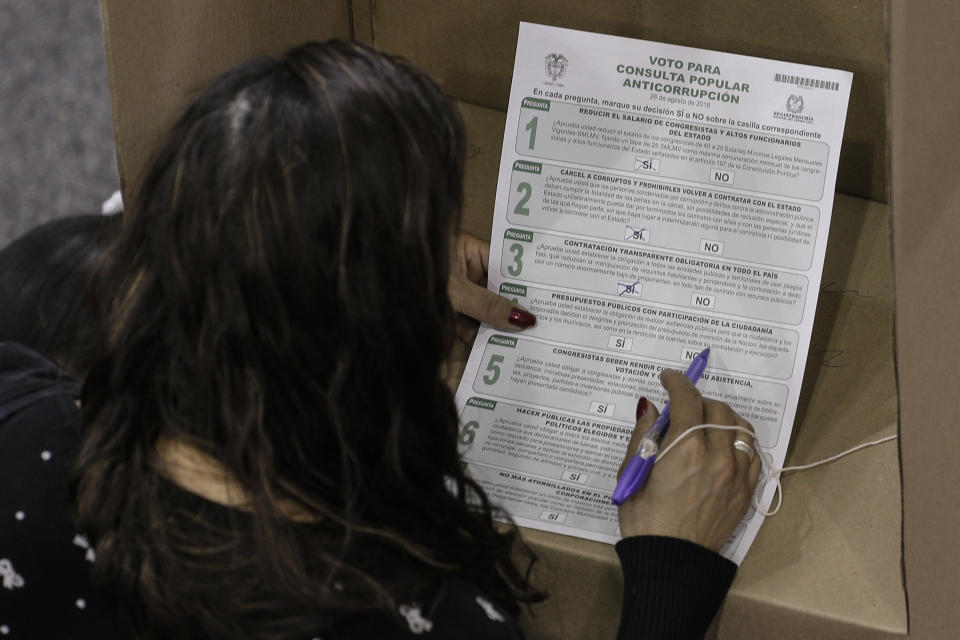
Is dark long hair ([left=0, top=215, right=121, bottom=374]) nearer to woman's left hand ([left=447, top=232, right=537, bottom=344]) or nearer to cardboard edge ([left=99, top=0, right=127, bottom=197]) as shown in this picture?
cardboard edge ([left=99, top=0, right=127, bottom=197])

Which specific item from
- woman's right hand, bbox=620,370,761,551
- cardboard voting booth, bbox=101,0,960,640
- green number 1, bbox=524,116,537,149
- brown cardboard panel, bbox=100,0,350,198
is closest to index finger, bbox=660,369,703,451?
woman's right hand, bbox=620,370,761,551

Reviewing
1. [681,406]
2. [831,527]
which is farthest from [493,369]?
Answer: [831,527]

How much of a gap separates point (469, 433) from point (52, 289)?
319mm

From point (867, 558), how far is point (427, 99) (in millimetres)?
435

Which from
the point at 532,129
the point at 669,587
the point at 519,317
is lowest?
the point at 669,587

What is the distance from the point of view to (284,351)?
0.42 m

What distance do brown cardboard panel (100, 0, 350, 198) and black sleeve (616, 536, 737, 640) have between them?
0.40 m

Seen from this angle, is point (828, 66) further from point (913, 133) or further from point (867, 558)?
point (867, 558)

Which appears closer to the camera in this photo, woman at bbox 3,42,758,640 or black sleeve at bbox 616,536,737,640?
woman at bbox 3,42,758,640

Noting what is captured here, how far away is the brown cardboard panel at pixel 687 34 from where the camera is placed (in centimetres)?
65

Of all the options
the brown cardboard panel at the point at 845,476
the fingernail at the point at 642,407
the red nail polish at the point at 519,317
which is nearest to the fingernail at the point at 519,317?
the red nail polish at the point at 519,317

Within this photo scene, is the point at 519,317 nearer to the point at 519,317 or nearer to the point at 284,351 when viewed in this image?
the point at 519,317

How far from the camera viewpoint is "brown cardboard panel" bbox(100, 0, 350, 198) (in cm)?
58

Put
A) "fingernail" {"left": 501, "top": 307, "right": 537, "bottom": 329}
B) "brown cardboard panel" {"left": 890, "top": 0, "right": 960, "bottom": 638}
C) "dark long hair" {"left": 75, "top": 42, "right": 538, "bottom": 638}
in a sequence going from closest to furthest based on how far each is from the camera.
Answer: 1. "dark long hair" {"left": 75, "top": 42, "right": 538, "bottom": 638}
2. "brown cardboard panel" {"left": 890, "top": 0, "right": 960, "bottom": 638}
3. "fingernail" {"left": 501, "top": 307, "right": 537, "bottom": 329}
